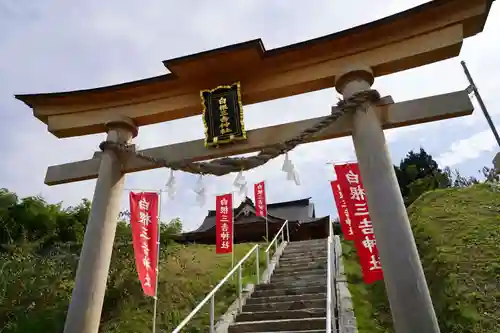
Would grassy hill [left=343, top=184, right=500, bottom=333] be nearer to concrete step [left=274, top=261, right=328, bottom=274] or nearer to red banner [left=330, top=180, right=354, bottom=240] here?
concrete step [left=274, top=261, right=328, bottom=274]

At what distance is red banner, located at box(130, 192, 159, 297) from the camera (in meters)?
5.40

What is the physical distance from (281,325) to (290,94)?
12.3ft

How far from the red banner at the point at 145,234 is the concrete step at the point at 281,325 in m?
1.58

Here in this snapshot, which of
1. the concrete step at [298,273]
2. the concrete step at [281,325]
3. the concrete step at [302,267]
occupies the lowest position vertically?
the concrete step at [281,325]

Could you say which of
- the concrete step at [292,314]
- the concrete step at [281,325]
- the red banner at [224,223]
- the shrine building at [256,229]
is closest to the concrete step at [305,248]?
the red banner at [224,223]

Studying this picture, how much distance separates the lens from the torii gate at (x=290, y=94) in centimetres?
344

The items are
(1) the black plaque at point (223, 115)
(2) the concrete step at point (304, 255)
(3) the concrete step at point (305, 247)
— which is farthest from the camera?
(3) the concrete step at point (305, 247)

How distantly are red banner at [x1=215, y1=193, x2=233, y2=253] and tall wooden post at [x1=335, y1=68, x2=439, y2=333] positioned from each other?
27.4 ft

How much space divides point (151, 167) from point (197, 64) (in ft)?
4.84

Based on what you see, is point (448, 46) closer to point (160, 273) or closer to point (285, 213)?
point (160, 273)

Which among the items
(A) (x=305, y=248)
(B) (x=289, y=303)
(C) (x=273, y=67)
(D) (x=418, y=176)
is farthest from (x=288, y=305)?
(D) (x=418, y=176)

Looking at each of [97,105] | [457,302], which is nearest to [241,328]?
[457,302]

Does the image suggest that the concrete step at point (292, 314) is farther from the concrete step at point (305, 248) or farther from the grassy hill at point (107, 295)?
the concrete step at point (305, 248)

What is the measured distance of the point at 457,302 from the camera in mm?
5996
